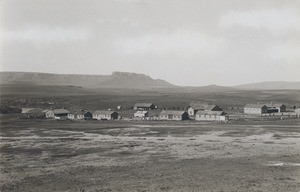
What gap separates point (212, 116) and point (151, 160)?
172 feet

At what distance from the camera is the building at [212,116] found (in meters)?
90.3

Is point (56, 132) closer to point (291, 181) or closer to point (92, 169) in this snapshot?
point (92, 169)

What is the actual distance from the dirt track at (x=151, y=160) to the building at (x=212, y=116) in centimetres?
2082

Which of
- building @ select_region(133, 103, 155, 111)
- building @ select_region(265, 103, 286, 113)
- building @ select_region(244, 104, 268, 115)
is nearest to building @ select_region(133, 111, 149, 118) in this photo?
building @ select_region(133, 103, 155, 111)

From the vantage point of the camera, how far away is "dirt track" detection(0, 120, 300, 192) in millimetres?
31609

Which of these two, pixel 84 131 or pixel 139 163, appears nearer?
pixel 139 163

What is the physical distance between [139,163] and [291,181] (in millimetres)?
14414

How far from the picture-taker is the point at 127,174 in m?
35.1

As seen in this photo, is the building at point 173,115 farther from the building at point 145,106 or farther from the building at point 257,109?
the building at point 257,109

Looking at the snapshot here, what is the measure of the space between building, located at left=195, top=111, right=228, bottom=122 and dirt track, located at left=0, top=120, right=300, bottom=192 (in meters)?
20.8

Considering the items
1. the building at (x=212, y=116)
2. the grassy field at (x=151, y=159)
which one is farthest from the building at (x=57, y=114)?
the building at (x=212, y=116)

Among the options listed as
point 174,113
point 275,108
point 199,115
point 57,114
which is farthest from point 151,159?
point 275,108

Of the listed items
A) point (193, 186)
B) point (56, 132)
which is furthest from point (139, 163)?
point (56, 132)

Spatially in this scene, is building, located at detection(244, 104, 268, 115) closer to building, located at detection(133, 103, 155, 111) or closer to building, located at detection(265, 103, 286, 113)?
building, located at detection(265, 103, 286, 113)
